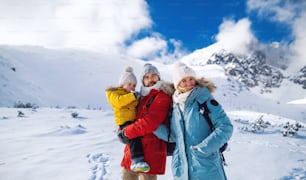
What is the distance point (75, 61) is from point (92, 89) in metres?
10.5

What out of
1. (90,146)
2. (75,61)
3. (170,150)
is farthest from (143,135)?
(75,61)

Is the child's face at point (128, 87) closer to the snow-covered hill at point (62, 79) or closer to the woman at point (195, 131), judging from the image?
the woman at point (195, 131)

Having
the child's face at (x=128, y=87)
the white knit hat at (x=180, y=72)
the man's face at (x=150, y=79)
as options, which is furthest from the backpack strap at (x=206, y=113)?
the child's face at (x=128, y=87)

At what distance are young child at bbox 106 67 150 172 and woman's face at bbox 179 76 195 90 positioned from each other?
1.89 feet

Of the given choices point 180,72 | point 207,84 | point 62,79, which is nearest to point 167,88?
point 180,72

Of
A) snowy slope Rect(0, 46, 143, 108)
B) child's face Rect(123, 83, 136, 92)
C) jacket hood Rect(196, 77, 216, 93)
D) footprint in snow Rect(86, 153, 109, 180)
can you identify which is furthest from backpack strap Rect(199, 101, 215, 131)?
snowy slope Rect(0, 46, 143, 108)

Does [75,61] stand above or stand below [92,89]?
above

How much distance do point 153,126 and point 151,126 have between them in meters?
0.02

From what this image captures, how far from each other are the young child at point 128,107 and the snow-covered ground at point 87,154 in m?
1.57

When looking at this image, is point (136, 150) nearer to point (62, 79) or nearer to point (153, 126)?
point (153, 126)

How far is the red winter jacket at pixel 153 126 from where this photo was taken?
2639mm

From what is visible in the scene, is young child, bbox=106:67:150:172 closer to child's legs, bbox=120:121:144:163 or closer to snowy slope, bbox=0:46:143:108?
child's legs, bbox=120:121:144:163

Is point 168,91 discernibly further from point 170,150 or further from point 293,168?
point 293,168

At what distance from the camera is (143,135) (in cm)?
278
